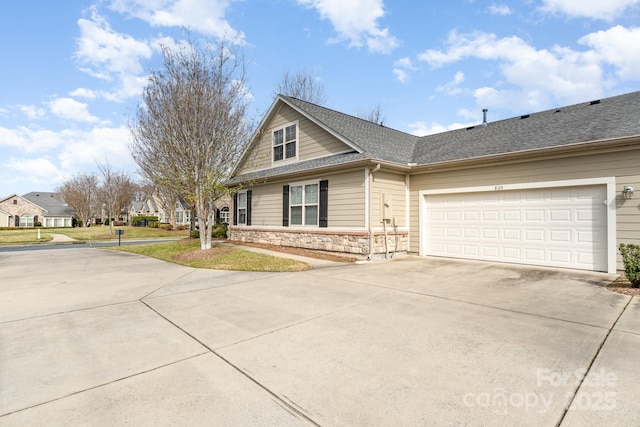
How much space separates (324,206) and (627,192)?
8.54m

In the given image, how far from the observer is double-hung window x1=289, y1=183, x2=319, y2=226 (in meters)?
12.1

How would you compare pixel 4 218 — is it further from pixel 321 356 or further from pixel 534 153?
pixel 534 153

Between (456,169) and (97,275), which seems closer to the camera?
(97,275)

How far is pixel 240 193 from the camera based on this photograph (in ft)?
52.7

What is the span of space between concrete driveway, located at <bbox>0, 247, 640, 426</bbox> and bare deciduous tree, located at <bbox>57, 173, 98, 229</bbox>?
149ft

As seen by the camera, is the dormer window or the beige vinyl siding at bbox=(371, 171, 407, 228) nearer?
the beige vinyl siding at bbox=(371, 171, 407, 228)

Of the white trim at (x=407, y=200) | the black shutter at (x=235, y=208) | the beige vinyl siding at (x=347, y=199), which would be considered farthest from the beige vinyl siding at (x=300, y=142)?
the white trim at (x=407, y=200)

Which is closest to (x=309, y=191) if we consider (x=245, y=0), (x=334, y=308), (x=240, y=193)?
(x=240, y=193)

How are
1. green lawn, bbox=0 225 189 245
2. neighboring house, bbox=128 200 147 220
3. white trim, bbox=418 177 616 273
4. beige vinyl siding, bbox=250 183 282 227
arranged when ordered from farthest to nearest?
1. neighboring house, bbox=128 200 147 220
2. green lawn, bbox=0 225 189 245
3. beige vinyl siding, bbox=250 183 282 227
4. white trim, bbox=418 177 616 273

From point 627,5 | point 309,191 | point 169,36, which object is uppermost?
point 169,36

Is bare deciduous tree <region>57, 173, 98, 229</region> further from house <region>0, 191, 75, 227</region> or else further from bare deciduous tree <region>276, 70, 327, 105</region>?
bare deciduous tree <region>276, 70, 327, 105</region>

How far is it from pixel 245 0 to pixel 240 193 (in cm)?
873

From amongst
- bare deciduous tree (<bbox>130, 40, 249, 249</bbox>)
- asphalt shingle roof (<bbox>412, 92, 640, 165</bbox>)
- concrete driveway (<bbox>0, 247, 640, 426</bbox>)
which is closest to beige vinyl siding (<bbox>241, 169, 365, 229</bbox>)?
asphalt shingle roof (<bbox>412, 92, 640, 165</bbox>)

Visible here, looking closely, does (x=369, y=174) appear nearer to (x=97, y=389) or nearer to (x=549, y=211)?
(x=549, y=211)
